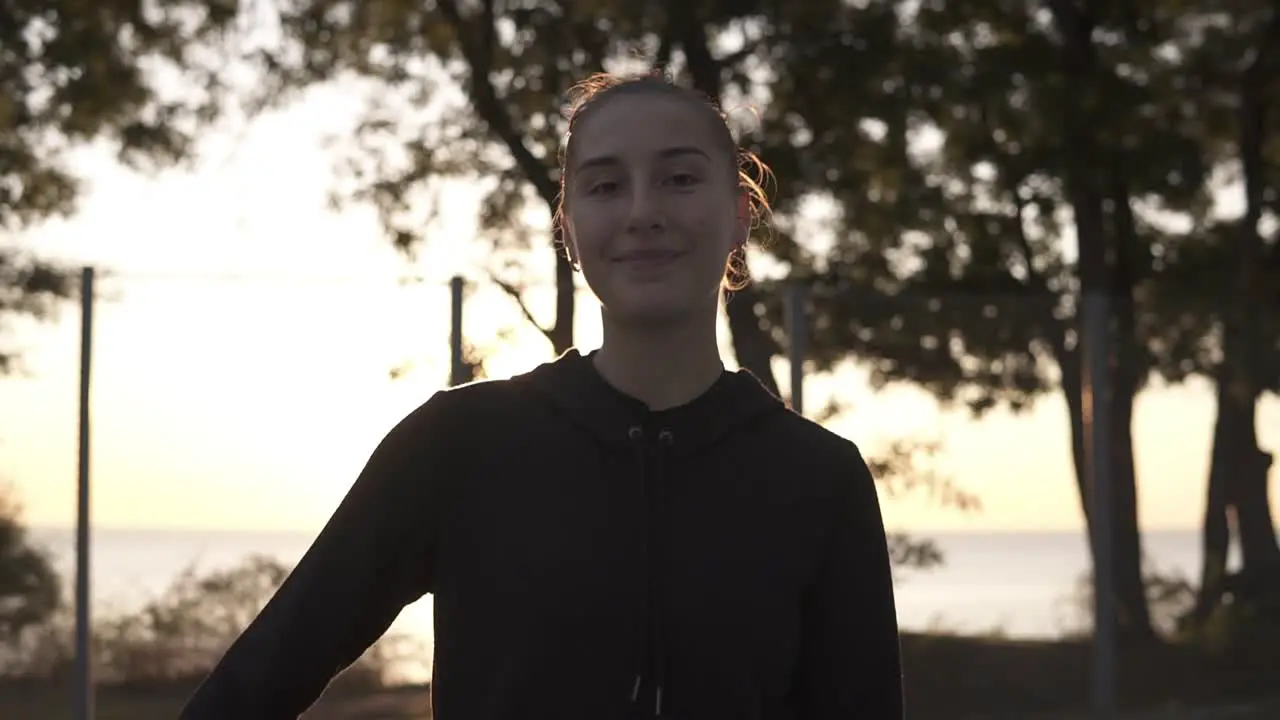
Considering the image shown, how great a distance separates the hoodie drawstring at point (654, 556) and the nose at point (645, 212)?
0.72ft

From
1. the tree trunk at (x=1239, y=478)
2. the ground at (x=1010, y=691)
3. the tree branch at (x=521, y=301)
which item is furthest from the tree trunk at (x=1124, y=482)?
the tree branch at (x=521, y=301)

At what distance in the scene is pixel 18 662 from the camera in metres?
8.60

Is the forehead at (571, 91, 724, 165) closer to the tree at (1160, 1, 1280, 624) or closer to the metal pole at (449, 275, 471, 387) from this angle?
the metal pole at (449, 275, 471, 387)

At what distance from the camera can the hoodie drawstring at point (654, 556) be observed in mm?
2189

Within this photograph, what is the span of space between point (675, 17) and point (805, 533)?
436 inches

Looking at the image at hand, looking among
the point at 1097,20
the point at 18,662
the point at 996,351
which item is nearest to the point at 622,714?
the point at 18,662

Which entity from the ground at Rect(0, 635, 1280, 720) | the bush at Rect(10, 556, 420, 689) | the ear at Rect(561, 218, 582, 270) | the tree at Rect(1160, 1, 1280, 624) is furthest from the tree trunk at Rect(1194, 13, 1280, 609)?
the ear at Rect(561, 218, 582, 270)

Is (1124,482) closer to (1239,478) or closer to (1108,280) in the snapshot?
(1239,478)

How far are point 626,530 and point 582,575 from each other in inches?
2.7

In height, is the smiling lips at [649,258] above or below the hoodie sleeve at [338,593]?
above

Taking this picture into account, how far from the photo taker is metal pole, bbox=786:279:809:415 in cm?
920

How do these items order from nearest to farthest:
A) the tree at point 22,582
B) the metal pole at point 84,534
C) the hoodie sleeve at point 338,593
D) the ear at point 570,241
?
the hoodie sleeve at point 338,593 → the ear at point 570,241 → the metal pole at point 84,534 → the tree at point 22,582

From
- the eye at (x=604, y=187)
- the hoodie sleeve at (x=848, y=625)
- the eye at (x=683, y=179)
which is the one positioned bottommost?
the hoodie sleeve at (x=848, y=625)

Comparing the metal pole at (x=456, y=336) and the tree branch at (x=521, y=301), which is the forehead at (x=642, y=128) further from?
the tree branch at (x=521, y=301)
